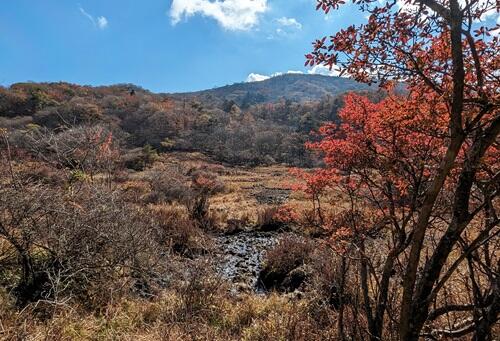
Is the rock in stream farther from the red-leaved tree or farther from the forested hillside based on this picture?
the forested hillside

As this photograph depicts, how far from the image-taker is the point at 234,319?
5.94 meters

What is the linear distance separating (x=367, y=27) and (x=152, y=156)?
3508 cm

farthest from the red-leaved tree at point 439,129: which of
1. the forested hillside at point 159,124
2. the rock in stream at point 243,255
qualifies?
the forested hillside at point 159,124

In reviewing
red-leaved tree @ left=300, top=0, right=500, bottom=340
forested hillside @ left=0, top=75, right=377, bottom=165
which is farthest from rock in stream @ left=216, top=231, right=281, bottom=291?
forested hillside @ left=0, top=75, right=377, bottom=165

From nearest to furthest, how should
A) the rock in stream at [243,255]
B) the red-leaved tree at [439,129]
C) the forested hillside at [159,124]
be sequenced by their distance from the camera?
the red-leaved tree at [439,129]
the rock in stream at [243,255]
the forested hillside at [159,124]

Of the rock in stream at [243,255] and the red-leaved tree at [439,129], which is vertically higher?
the red-leaved tree at [439,129]

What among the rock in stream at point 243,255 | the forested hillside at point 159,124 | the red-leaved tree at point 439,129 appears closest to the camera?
the red-leaved tree at point 439,129

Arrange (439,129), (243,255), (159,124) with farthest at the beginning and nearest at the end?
(159,124), (243,255), (439,129)

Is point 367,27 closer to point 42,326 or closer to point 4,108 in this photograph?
point 42,326

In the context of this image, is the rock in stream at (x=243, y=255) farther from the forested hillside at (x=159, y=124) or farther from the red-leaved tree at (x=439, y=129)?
the forested hillside at (x=159, y=124)

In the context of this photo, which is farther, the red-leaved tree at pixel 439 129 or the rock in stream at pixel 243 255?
the rock in stream at pixel 243 255

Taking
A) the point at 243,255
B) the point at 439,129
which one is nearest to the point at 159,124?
the point at 243,255

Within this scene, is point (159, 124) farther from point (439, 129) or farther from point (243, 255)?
point (439, 129)

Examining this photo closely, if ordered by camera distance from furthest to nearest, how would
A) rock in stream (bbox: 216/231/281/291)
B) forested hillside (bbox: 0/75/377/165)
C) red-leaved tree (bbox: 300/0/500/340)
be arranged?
forested hillside (bbox: 0/75/377/165)
rock in stream (bbox: 216/231/281/291)
red-leaved tree (bbox: 300/0/500/340)
